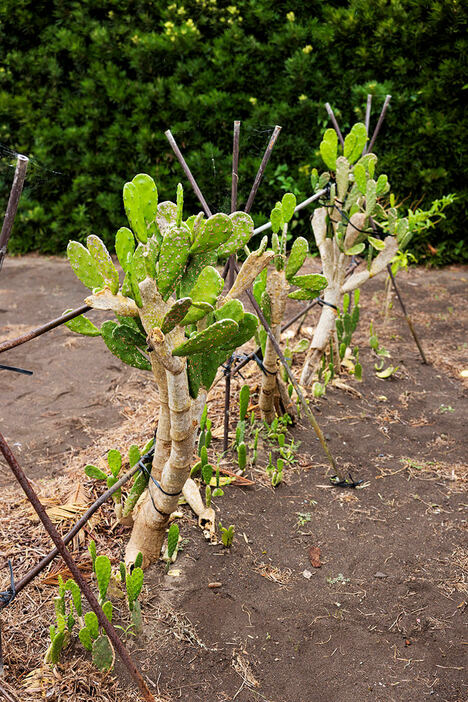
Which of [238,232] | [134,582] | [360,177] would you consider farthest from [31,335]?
[360,177]

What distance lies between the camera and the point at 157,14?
489 cm

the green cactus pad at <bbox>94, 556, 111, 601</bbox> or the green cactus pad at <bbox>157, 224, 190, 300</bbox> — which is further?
the green cactus pad at <bbox>94, 556, 111, 601</bbox>

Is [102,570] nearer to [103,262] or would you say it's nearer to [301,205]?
[103,262]

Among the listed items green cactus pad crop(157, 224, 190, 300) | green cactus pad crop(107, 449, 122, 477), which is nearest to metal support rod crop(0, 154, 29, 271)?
green cactus pad crop(157, 224, 190, 300)

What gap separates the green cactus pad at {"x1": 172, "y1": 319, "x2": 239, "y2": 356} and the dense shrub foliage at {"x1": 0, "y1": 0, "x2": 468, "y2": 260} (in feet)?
10.8

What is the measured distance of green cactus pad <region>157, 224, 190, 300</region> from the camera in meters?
1.20

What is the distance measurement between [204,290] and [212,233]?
0.43 ft

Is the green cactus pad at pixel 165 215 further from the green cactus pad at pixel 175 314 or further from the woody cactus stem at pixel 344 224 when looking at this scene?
the woody cactus stem at pixel 344 224

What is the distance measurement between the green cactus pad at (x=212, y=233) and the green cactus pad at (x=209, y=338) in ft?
0.66

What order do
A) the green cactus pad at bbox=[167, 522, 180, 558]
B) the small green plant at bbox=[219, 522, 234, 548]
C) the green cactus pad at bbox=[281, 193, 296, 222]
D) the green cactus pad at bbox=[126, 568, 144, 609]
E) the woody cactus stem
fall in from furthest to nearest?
→ 1. the woody cactus stem
2. the green cactus pad at bbox=[281, 193, 296, 222]
3. the small green plant at bbox=[219, 522, 234, 548]
4. the green cactus pad at bbox=[167, 522, 180, 558]
5. the green cactus pad at bbox=[126, 568, 144, 609]

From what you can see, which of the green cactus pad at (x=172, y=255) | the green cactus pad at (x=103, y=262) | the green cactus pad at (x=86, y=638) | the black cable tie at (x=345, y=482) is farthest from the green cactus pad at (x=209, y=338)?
the black cable tie at (x=345, y=482)

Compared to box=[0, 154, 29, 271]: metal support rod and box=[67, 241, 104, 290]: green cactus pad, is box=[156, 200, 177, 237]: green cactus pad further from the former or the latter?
box=[0, 154, 29, 271]: metal support rod

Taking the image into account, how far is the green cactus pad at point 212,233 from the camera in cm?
124

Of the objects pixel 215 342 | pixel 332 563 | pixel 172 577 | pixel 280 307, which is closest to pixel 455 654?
pixel 332 563
